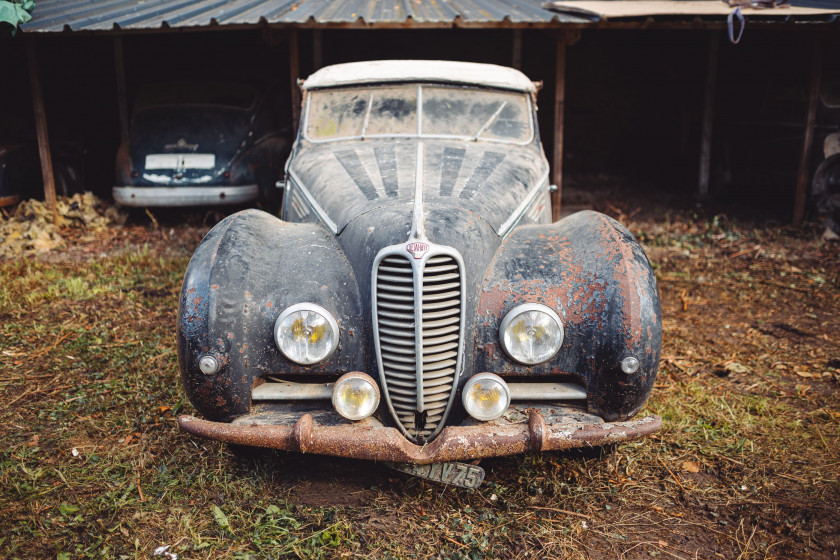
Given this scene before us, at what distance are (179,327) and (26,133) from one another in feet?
23.2

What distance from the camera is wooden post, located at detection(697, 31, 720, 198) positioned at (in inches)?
384

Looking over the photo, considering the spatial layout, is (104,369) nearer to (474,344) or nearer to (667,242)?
(474,344)

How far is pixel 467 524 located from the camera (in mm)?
2803

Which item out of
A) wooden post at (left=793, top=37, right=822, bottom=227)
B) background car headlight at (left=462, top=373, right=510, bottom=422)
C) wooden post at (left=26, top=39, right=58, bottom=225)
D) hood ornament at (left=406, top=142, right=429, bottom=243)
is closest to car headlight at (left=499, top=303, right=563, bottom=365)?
background car headlight at (left=462, top=373, right=510, bottom=422)

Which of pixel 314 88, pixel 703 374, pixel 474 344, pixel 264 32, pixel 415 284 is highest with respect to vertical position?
pixel 264 32

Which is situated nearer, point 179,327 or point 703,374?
point 179,327

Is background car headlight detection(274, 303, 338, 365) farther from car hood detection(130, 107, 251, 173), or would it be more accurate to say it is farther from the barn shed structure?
car hood detection(130, 107, 251, 173)

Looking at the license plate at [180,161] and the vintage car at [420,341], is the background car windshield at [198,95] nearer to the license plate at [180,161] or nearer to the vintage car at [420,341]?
the license plate at [180,161]

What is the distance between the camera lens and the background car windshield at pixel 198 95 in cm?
845

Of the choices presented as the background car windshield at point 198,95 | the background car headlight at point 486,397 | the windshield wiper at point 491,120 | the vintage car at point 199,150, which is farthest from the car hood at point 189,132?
the background car headlight at point 486,397

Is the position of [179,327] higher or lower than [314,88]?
lower

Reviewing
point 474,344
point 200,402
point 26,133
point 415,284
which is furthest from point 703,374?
point 26,133

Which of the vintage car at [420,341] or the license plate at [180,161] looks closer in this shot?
the vintage car at [420,341]

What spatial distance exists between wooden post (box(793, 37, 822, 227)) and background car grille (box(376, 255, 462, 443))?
22.8 ft
